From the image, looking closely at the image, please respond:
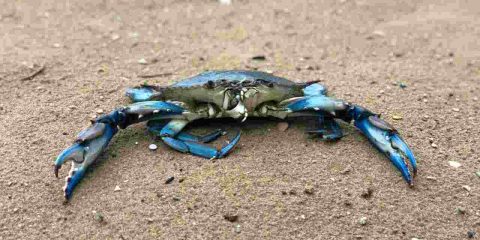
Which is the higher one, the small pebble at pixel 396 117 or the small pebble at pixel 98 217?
the small pebble at pixel 98 217

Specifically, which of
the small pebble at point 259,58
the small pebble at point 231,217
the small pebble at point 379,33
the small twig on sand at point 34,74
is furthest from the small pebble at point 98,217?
the small pebble at point 379,33

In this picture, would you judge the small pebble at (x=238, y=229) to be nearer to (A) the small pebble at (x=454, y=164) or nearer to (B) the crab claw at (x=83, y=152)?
(B) the crab claw at (x=83, y=152)

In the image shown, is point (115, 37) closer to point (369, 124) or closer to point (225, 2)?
point (225, 2)

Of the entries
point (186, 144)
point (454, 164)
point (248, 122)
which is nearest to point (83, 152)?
point (186, 144)

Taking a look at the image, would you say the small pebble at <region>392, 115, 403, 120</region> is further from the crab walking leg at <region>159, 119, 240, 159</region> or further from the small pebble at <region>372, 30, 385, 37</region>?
the small pebble at <region>372, 30, 385, 37</region>

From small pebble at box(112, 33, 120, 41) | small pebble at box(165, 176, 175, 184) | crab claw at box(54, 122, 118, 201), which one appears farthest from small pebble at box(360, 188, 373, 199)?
small pebble at box(112, 33, 120, 41)

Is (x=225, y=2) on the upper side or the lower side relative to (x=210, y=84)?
lower

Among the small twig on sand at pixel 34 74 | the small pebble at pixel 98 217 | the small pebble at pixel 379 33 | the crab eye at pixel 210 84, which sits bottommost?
the small pebble at pixel 379 33
